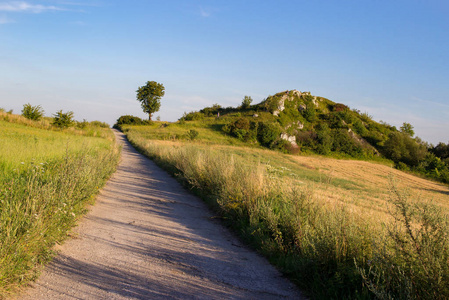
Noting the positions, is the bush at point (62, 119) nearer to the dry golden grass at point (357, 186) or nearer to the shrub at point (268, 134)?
the dry golden grass at point (357, 186)

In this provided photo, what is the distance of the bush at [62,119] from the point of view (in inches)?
1248

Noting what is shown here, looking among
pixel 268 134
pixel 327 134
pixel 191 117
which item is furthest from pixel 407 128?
pixel 191 117

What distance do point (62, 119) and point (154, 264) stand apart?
32.1 meters

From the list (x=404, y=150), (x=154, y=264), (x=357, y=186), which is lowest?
(x=154, y=264)

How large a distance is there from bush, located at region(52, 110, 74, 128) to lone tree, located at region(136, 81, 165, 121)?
1738 inches

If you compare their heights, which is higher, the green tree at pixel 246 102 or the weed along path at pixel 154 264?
the green tree at pixel 246 102

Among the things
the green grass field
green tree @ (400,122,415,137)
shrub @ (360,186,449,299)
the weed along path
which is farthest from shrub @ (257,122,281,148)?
shrub @ (360,186,449,299)

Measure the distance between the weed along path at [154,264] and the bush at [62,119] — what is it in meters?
28.1

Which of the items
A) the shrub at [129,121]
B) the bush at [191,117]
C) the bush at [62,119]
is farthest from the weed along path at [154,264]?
the shrub at [129,121]

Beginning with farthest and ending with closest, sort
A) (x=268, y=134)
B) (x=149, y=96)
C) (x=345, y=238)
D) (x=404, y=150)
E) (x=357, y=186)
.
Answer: (x=149, y=96) → (x=404, y=150) → (x=268, y=134) → (x=357, y=186) → (x=345, y=238)

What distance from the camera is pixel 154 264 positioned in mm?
4508

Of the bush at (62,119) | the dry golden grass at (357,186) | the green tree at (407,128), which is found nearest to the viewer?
the dry golden grass at (357,186)

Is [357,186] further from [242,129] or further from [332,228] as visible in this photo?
[242,129]

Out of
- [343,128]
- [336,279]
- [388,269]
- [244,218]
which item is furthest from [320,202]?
[343,128]
